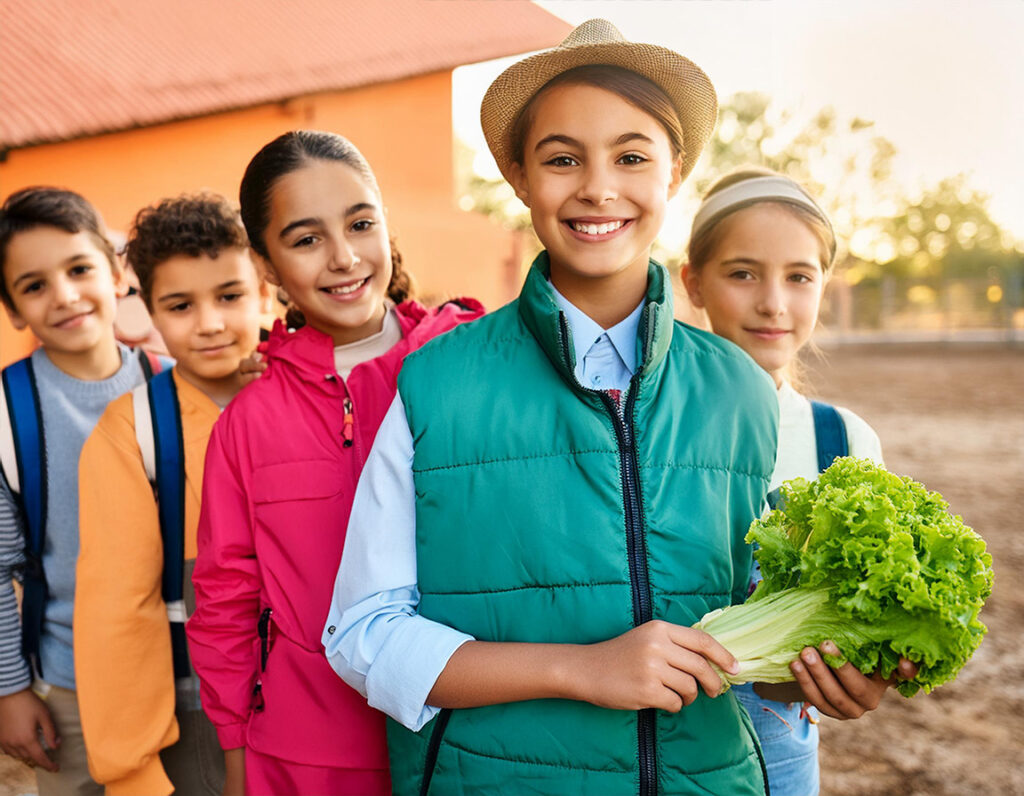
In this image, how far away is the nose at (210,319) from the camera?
2.40 m

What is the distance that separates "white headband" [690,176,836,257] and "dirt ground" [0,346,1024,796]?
2.26 ft

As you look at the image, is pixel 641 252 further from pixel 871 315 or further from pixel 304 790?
pixel 871 315

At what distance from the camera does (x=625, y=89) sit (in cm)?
170

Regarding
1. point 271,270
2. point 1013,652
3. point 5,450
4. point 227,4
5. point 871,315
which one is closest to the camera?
point 271,270

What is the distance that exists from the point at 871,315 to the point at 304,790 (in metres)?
38.8

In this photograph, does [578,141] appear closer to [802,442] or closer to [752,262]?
[752,262]

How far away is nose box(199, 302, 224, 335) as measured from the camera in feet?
7.86

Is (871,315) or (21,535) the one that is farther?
(871,315)

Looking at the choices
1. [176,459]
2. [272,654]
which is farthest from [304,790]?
[176,459]

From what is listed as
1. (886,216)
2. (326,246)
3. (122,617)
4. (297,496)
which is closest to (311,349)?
(326,246)

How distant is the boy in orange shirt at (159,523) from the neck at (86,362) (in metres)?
0.34

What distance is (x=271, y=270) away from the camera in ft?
7.47

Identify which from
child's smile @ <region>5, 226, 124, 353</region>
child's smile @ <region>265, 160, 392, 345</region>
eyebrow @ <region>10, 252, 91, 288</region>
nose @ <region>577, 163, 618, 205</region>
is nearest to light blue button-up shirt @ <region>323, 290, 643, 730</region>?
nose @ <region>577, 163, 618, 205</region>

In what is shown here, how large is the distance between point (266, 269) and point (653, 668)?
5.06ft
